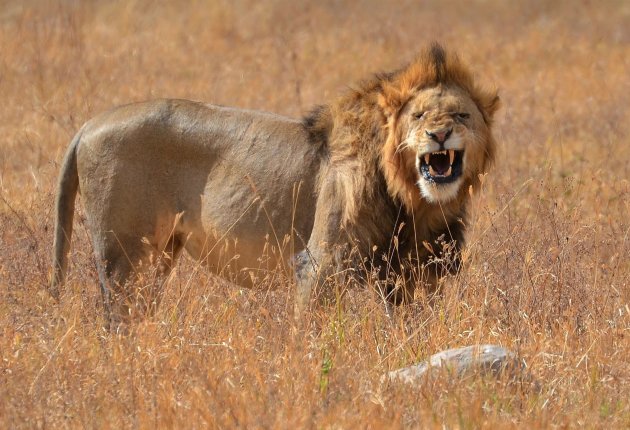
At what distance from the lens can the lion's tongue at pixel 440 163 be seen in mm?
5129

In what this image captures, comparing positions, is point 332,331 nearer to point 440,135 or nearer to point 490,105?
point 440,135

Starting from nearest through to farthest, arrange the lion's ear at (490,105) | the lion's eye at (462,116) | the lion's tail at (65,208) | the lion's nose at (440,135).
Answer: the lion's nose at (440,135) → the lion's eye at (462,116) → the lion's ear at (490,105) → the lion's tail at (65,208)

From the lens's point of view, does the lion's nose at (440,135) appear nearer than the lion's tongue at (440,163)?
Yes

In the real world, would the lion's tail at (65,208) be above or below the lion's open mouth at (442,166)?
below

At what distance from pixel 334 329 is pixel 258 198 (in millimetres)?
902

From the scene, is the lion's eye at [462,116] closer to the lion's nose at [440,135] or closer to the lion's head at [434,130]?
the lion's head at [434,130]

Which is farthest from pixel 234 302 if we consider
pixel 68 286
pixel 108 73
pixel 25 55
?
pixel 25 55

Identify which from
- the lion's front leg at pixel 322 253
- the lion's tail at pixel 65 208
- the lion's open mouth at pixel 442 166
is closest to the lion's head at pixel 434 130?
the lion's open mouth at pixel 442 166

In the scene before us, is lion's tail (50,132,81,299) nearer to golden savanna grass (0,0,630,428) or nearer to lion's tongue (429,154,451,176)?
golden savanna grass (0,0,630,428)

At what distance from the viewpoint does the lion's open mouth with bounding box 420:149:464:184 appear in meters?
5.09

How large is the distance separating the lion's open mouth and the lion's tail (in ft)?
5.71

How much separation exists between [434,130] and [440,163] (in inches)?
8.4

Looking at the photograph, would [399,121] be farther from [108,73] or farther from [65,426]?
[108,73]

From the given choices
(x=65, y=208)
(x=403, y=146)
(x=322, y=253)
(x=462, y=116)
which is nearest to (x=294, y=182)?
(x=322, y=253)
